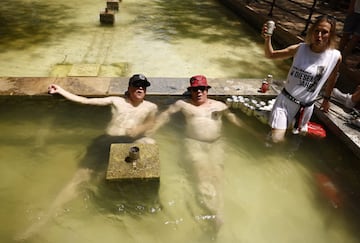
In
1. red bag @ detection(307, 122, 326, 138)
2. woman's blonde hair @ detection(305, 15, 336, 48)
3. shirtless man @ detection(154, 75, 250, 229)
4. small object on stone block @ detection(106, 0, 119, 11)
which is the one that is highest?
woman's blonde hair @ detection(305, 15, 336, 48)

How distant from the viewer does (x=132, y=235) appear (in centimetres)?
312

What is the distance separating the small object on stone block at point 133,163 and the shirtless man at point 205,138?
25.2 inches

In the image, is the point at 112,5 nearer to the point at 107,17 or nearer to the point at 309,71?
the point at 107,17

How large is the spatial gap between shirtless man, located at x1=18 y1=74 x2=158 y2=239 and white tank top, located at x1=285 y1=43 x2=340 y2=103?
Answer: 200 centimetres

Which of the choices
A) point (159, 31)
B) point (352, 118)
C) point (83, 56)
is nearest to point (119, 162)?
point (352, 118)

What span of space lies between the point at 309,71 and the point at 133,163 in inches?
97.0

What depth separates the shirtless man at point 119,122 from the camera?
12.1 ft

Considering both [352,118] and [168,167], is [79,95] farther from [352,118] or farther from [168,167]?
[352,118]

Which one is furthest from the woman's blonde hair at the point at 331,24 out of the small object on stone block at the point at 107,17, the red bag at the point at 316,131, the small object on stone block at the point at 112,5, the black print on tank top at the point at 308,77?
the small object on stone block at the point at 112,5

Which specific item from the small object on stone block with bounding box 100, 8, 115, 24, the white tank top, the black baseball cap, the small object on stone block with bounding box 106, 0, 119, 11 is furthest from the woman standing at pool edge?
the small object on stone block with bounding box 106, 0, 119, 11

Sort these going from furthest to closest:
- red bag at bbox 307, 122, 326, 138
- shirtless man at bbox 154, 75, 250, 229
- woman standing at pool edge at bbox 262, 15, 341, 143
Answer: red bag at bbox 307, 122, 326, 138, woman standing at pool edge at bbox 262, 15, 341, 143, shirtless man at bbox 154, 75, 250, 229

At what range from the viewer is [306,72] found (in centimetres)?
380

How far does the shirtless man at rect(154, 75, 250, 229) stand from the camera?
3428 mm

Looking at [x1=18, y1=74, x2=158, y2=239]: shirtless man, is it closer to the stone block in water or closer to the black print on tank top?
the black print on tank top
